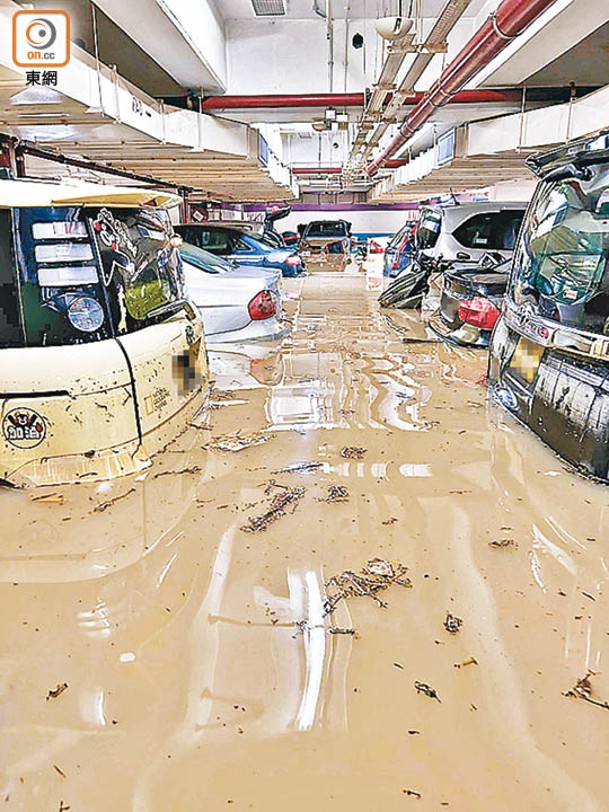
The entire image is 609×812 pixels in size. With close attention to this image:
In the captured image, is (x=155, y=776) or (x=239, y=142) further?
(x=239, y=142)

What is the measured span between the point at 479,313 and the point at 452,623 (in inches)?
192

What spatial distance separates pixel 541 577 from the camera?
244 centimetres

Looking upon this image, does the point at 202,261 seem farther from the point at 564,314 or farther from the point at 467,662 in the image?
the point at 467,662

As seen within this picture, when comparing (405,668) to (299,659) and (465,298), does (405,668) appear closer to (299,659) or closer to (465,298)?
(299,659)

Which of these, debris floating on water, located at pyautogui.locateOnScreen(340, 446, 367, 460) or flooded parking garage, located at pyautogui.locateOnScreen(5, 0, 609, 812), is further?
debris floating on water, located at pyautogui.locateOnScreen(340, 446, 367, 460)

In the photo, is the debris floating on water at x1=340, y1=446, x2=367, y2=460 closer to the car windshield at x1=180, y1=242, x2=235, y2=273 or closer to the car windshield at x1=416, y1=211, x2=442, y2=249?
the car windshield at x1=180, y1=242, x2=235, y2=273

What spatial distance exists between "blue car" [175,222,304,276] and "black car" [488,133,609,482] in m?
5.97

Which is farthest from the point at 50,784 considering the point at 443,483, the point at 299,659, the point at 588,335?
the point at 588,335

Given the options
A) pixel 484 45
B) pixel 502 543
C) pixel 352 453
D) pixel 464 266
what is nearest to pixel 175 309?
pixel 352 453

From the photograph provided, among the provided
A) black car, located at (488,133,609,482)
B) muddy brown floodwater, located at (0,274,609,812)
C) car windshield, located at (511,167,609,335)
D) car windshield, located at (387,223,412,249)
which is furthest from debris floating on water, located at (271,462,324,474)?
car windshield, located at (387,223,412,249)

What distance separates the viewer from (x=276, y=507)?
121 inches

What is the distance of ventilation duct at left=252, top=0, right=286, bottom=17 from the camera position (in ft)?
24.7

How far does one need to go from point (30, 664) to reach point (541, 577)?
184 cm

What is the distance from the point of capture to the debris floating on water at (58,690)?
181cm
